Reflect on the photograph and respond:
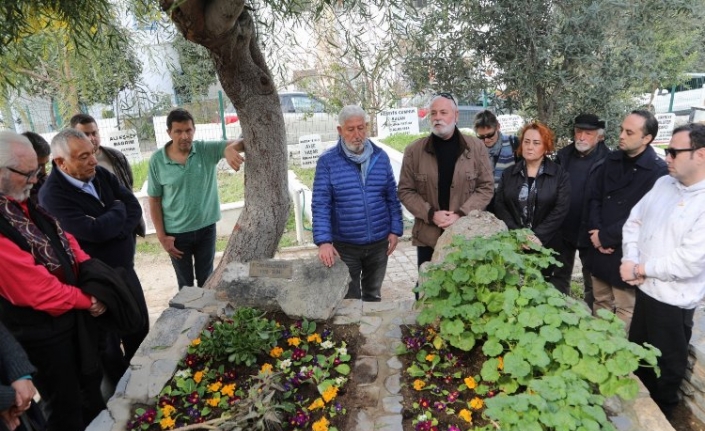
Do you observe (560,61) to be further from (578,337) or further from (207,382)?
(207,382)

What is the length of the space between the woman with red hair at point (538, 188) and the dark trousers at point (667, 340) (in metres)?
0.91

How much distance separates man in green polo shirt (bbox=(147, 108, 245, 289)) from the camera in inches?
157

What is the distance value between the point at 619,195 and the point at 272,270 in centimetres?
268

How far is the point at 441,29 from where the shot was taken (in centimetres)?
448

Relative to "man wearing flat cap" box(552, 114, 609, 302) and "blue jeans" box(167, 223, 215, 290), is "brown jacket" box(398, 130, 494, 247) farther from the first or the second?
"blue jeans" box(167, 223, 215, 290)

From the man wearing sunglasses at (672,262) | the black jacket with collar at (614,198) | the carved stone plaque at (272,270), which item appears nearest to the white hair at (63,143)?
the carved stone plaque at (272,270)

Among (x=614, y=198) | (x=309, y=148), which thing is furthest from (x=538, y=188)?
(x=309, y=148)

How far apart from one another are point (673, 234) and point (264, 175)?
10.0 feet

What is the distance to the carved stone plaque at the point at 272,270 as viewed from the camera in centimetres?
347

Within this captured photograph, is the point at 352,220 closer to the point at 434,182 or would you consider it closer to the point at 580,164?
the point at 434,182

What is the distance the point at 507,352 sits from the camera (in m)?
2.60

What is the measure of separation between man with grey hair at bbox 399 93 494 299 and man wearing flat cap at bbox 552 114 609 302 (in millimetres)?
772

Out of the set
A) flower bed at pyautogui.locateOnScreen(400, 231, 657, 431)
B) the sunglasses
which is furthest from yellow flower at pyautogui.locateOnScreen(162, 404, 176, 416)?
the sunglasses

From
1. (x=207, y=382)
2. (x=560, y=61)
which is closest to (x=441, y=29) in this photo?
(x=560, y=61)
